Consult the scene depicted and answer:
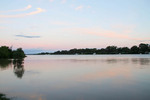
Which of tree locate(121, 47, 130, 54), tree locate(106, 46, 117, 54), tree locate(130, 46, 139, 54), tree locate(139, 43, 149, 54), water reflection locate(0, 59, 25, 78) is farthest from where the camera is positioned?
tree locate(106, 46, 117, 54)

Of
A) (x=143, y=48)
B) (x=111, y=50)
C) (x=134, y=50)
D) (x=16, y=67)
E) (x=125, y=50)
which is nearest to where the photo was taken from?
(x=16, y=67)

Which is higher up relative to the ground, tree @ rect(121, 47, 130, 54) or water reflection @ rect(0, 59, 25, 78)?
tree @ rect(121, 47, 130, 54)

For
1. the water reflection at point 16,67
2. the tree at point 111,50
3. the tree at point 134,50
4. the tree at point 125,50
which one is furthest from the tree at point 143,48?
the water reflection at point 16,67

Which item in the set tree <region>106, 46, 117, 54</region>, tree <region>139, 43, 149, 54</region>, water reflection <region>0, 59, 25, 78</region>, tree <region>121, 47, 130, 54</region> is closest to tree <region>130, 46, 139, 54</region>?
tree <region>139, 43, 149, 54</region>

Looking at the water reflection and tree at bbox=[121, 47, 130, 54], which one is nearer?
the water reflection

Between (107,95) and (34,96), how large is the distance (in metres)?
4.91

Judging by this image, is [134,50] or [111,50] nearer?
[134,50]

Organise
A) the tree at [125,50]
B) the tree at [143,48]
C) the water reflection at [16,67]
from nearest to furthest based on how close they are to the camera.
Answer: the water reflection at [16,67]
the tree at [143,48]
the tree at [125,50]

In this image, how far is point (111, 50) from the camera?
177 m

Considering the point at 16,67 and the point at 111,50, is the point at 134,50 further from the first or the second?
the point at 16,67

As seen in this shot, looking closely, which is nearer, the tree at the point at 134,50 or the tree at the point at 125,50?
the tree at the point at 134,50

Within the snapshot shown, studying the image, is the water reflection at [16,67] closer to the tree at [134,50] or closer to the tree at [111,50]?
the tree at [134,50]

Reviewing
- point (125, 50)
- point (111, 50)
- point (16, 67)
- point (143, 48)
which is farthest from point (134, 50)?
point (16, 67)

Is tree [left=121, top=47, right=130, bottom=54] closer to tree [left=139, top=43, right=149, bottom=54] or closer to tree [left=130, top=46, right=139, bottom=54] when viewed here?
tree [left=130, top=46, right=139, bottom=54]
